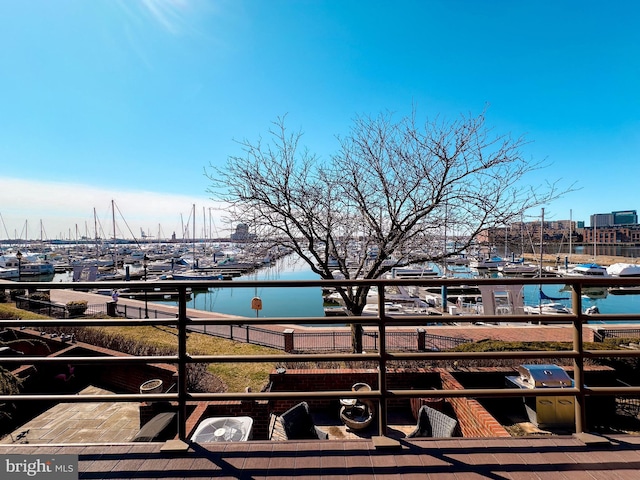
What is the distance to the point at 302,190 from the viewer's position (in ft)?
29.8

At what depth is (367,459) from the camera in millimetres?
2199

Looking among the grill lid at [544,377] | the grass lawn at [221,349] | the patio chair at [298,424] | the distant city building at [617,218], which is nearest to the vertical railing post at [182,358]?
the patio chair at [298,424]

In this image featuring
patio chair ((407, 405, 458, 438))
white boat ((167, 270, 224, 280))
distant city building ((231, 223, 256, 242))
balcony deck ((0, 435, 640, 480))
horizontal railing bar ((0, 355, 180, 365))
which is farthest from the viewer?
white boat ((167, 270, 224, 280))

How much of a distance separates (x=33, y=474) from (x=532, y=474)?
3.13 metres

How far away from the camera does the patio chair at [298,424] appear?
3766 mm

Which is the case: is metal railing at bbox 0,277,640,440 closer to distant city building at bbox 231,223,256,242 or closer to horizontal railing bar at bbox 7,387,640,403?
horizontal railing bar at bbox 7,387,640,403

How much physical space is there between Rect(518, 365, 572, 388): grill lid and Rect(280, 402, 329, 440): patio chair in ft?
11.9

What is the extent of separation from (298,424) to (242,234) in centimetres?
640

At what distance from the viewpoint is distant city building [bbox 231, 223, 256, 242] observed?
9.31 m

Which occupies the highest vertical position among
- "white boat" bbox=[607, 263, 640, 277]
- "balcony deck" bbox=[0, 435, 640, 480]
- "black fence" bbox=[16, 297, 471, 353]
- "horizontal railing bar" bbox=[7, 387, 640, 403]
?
"horizontal railing bar" bbox=[7, 387, 640, 403]

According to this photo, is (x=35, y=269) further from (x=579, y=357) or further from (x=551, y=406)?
(x=579, y=357)

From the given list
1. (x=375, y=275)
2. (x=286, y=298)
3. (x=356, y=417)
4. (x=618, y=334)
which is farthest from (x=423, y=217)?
A: (x=286, y=298)

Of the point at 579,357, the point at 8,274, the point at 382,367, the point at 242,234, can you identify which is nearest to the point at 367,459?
the point at 382,367

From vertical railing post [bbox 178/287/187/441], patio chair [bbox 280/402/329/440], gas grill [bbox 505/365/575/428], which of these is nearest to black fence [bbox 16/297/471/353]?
gas grill [bbox 505/365/575/428]
